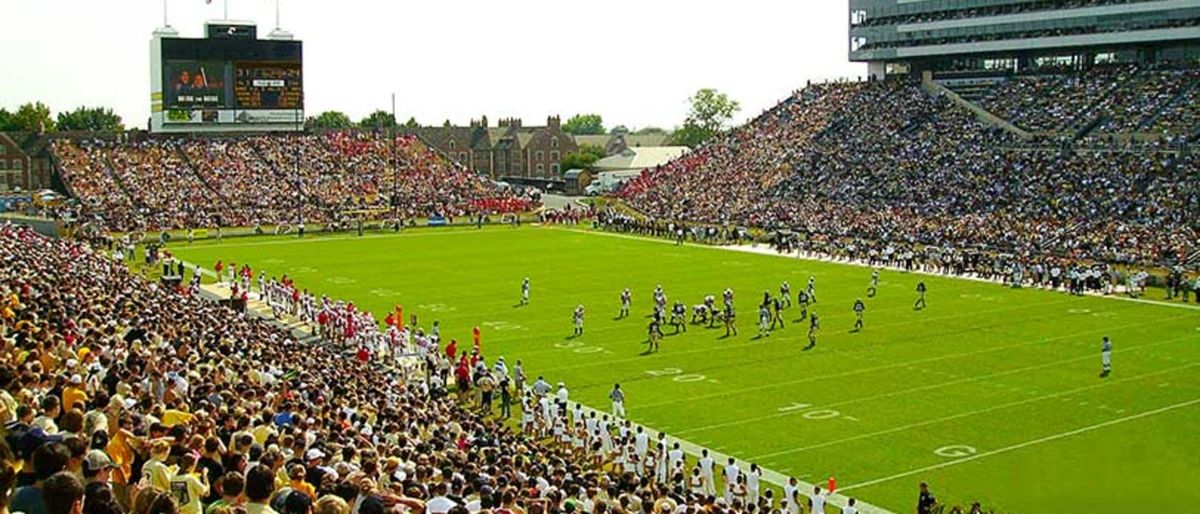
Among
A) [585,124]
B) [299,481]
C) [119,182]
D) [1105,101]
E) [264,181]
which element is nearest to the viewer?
[299,481]

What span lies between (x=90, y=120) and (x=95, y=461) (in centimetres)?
12091

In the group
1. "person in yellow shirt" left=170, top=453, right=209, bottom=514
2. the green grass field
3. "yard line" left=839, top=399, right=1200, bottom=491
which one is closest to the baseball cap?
"person in yellow shirt" left=170, top=453, right=209, bottom=514

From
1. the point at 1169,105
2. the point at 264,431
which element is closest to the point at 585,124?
the point at 1169,105

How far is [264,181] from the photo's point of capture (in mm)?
66312

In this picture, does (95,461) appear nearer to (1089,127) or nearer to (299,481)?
(299,481)

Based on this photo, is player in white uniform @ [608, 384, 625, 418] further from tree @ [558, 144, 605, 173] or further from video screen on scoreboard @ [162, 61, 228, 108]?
tree @ [558, 144, 605, 173]

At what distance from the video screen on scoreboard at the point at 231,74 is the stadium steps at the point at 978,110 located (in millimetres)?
33822

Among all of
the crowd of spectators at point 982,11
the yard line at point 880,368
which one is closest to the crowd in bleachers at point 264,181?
Result: the crowd of spectators at point 982,11

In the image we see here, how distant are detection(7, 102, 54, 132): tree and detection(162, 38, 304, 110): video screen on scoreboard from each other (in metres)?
38.0

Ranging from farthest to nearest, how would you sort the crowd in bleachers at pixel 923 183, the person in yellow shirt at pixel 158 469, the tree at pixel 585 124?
the tree at pixel 585 124 < the crowd in bleachers at pixel 923 183 < the person in yellow shirt at pixel 158 469

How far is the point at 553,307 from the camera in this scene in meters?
35.4

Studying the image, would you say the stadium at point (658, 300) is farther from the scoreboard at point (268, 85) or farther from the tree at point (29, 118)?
the tree at point (29, 118)

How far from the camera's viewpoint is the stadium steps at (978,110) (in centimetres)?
5812

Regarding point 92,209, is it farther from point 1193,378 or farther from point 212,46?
point 1193,378
